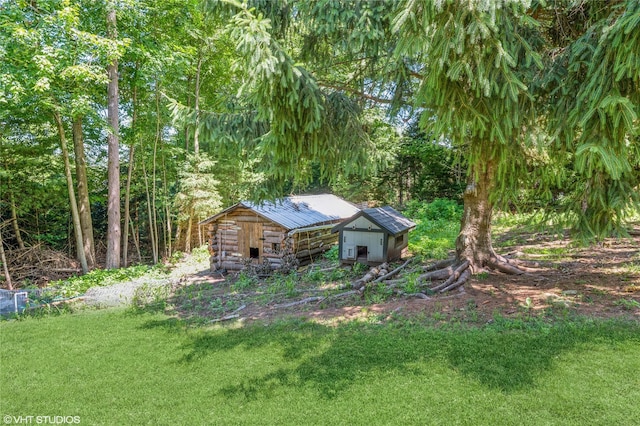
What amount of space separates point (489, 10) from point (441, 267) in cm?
524

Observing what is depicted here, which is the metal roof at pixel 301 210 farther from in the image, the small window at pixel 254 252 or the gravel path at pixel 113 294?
the gravel path at pixel 113 294

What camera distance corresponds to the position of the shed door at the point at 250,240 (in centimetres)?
1143

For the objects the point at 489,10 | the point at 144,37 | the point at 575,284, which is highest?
the point at 144,37

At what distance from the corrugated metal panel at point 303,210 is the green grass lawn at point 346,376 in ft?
16.5

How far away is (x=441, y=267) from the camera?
7652 mm

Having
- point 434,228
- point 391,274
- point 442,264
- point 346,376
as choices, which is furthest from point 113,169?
point 434,228

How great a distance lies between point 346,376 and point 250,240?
792 centimetres

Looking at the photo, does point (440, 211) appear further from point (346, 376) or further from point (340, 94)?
point (346, 376)

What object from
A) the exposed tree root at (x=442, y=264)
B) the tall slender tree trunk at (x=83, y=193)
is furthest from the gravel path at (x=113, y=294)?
the exposed tree root at (x=442, y=264)

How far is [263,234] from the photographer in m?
11.4

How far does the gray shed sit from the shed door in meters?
3.01

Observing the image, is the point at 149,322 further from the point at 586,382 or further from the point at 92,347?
the point at 586,382

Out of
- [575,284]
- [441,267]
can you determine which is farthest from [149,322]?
[575,284]

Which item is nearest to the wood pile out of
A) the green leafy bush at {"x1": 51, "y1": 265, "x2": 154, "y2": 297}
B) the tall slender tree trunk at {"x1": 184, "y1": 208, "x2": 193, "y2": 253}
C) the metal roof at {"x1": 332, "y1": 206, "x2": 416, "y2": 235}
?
the green leafy bush at {"x1": 51, "y1": 265, "x2": 154, "y2": 297}
